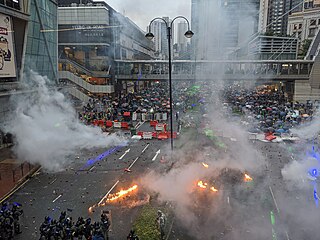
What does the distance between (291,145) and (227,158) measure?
506 cm

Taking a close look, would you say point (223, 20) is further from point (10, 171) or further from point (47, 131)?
point (10, 171)

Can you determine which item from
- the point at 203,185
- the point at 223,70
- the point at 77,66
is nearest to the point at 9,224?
the point at 203,185

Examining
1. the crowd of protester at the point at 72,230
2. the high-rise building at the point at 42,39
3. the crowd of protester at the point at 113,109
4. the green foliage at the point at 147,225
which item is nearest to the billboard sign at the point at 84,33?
the crowd of protester at the point at 113,109

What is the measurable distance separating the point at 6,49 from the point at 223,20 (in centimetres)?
1082

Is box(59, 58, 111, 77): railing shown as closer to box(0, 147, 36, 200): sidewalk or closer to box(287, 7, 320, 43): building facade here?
box(0, 147, 36, 200): sidewalk

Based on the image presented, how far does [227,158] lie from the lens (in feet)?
45.2

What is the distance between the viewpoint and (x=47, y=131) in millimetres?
14773

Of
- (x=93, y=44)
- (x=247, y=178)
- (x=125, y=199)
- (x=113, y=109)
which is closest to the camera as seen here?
(x=125, y=199)

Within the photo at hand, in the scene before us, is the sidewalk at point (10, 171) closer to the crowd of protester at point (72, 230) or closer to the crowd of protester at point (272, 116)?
the crowd of protester at point (72, 230)

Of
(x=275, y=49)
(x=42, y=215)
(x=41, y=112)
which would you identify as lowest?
(x=42, y=215)

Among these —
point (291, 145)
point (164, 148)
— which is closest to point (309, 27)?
point (291, 145)

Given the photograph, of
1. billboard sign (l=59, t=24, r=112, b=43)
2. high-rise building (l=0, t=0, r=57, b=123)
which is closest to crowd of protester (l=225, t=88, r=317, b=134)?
high-rise building (l=0, t=0, r=57, b=123)

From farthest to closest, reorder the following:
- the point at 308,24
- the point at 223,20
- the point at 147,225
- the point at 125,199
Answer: the point at 308,24
the point at 223,20
the point at 125,199
the point at 147,225

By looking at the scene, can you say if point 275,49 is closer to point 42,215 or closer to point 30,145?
point 30,145
